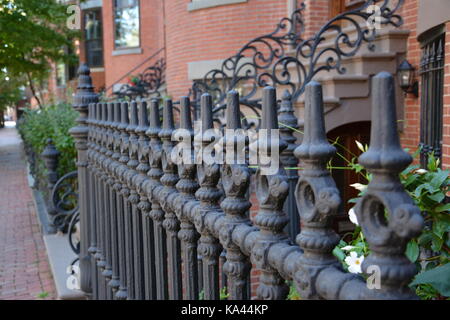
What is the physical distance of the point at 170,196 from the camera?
1935mm

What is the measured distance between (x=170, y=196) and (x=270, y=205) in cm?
67

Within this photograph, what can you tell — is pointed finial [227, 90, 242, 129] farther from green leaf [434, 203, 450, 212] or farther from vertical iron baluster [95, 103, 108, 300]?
vertical iron baluster [95, 103, 108, 300]

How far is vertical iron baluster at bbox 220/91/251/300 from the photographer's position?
1440mm

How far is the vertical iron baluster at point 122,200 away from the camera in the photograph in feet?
8.42

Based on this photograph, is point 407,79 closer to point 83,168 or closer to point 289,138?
point 289,138

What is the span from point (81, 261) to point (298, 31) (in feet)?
22.1

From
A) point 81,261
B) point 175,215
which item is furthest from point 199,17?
point 175,215

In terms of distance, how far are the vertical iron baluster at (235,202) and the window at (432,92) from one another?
3.66 m

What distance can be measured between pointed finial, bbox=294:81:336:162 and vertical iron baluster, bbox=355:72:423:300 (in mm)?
147

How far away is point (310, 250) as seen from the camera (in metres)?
1.15

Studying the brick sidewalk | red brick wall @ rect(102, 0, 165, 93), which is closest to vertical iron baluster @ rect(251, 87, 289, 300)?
the brick sidewalk

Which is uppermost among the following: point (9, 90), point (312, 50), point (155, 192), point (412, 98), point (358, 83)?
point (9, 90)

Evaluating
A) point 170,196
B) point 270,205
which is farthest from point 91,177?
point 270,205

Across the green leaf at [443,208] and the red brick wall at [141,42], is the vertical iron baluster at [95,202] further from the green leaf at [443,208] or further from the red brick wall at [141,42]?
the red brick wall at [141,42]
